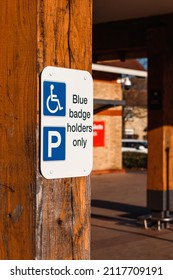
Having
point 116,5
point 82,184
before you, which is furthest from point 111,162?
point 82,184

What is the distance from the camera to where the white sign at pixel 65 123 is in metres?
2.75

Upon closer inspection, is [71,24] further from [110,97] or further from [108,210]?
[110,97]

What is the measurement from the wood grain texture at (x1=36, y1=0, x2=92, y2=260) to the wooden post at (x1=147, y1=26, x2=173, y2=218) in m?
9.53

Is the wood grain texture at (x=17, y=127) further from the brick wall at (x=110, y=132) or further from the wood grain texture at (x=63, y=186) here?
the brick wall at (x=110, y=132)

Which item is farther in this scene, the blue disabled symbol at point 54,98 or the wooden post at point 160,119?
the wooden post at point 160,119

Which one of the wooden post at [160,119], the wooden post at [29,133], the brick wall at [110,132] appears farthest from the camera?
the brick wall at [110,132]

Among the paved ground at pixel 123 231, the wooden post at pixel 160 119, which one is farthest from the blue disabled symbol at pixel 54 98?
the wooden post at pixel 160 119

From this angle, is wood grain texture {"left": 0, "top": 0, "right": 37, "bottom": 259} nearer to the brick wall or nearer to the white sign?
the white sign

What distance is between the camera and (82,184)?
3.01 metres

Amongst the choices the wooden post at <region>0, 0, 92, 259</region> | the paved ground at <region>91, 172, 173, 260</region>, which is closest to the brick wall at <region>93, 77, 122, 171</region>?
the paved ground at <region>91, 172, 173, 260</region>

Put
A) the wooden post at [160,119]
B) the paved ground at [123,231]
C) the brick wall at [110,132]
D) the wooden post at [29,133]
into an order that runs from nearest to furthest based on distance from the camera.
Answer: the wooden post at [29,133]
the paved ground at [123,231]
the wooden post at [160,119]
the brick wall at [110,132]

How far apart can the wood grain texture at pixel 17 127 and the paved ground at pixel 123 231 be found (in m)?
6.87

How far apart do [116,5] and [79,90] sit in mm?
9129

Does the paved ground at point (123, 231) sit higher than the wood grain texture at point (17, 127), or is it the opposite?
the wood grain texture at point (17, 127)
